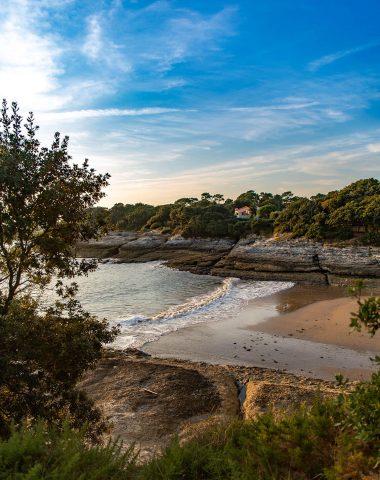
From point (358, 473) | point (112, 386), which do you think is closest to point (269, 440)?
point (358, 473)

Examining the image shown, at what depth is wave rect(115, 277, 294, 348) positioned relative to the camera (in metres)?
20.5

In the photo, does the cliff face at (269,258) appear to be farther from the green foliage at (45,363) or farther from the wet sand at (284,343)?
the green foliage at (45,363)

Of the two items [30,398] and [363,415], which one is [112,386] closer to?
[30,398]

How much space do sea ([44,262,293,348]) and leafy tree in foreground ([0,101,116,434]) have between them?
7.80m

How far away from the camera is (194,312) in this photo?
83.8ft

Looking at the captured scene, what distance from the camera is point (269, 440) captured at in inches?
230

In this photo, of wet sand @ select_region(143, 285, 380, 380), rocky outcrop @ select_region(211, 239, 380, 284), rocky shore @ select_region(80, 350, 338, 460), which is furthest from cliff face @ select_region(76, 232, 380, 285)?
rocky shore @ select_region(80, 350, 338, 460)

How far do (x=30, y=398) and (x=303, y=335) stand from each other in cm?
1626

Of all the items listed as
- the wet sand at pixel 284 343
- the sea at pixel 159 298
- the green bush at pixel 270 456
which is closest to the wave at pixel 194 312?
the sea at pixel 159 298

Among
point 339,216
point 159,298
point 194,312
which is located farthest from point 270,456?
point 339,216

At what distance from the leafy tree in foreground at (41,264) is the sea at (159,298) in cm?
780

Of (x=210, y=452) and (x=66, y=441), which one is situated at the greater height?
(x=66, y=441)

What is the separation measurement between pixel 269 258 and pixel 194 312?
20.2m

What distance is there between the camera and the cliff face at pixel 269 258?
37.6 meters
